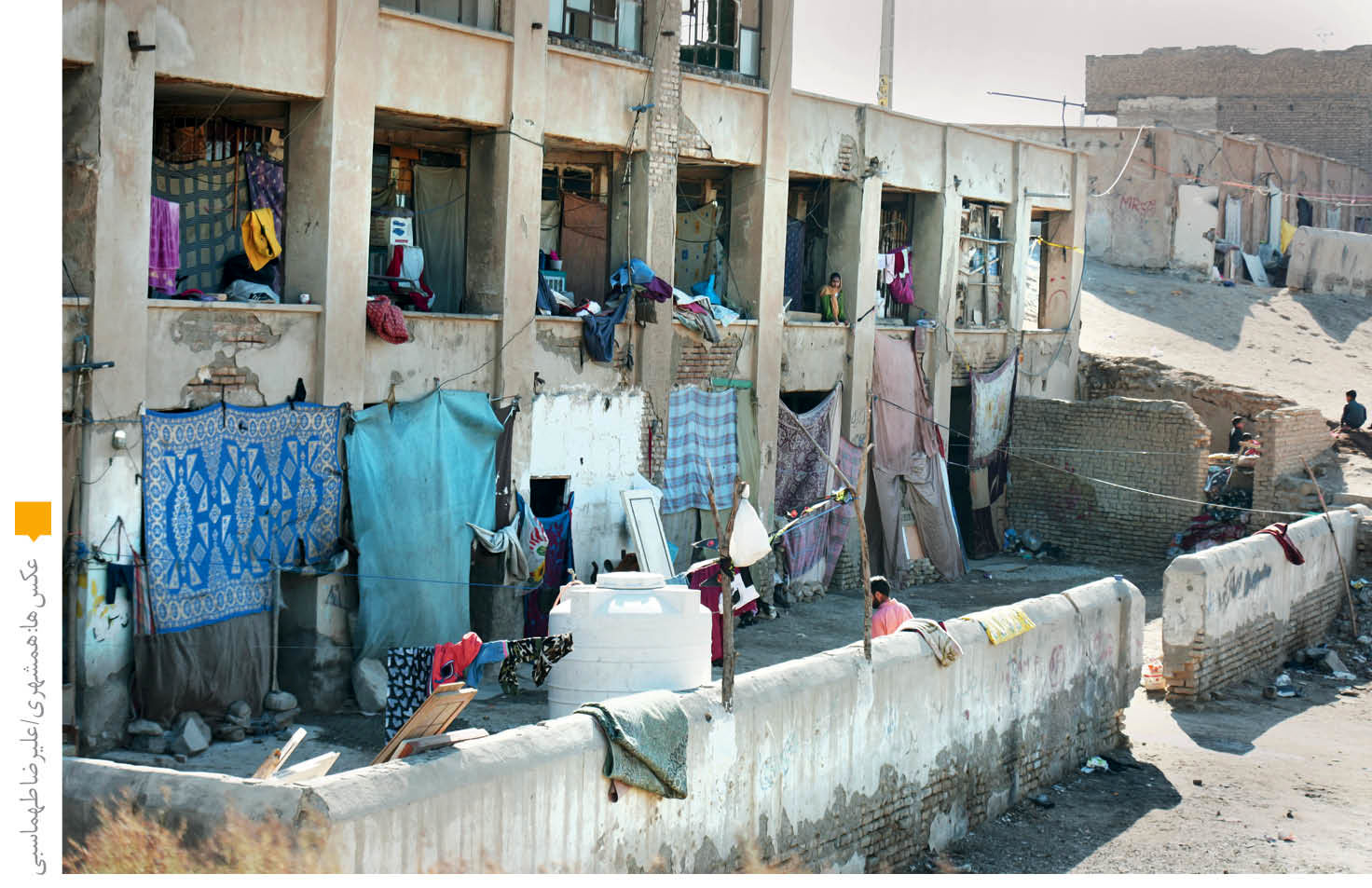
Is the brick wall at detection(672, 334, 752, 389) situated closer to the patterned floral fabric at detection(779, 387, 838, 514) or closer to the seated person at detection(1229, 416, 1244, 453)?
the patterned floral fabric at detection(779, 387, 838, 514)

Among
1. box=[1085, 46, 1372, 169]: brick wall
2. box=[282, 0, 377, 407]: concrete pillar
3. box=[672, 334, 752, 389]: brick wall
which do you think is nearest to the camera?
box=[282, 0, 377, 407]: concrete pillar

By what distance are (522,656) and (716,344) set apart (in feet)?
31.4

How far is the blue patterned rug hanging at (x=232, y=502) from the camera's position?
39.5 ft

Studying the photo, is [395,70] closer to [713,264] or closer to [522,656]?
[713,264]

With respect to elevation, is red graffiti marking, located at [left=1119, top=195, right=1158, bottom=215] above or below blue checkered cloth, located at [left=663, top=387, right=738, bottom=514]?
above

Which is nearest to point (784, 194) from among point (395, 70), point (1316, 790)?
point (395, 70)

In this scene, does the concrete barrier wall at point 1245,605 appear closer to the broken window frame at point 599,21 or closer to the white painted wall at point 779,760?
the white painted wall at point 779,760

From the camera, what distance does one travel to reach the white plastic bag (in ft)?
30.6

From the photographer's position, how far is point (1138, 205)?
1224 inches

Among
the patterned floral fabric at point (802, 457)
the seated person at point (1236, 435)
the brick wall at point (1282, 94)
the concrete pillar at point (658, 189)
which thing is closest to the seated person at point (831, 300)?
the patterned floral fabric at point (802, 457)

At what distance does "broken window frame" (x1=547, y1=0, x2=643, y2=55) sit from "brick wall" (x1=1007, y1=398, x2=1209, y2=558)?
9.92 metres

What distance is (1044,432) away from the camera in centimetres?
2333

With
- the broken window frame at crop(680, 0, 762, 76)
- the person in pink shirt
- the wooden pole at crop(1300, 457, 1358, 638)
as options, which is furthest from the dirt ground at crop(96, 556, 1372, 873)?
the broken window frame at crop(680, 0, 762, 76)

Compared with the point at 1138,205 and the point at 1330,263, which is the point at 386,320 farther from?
the point at 1330,263
